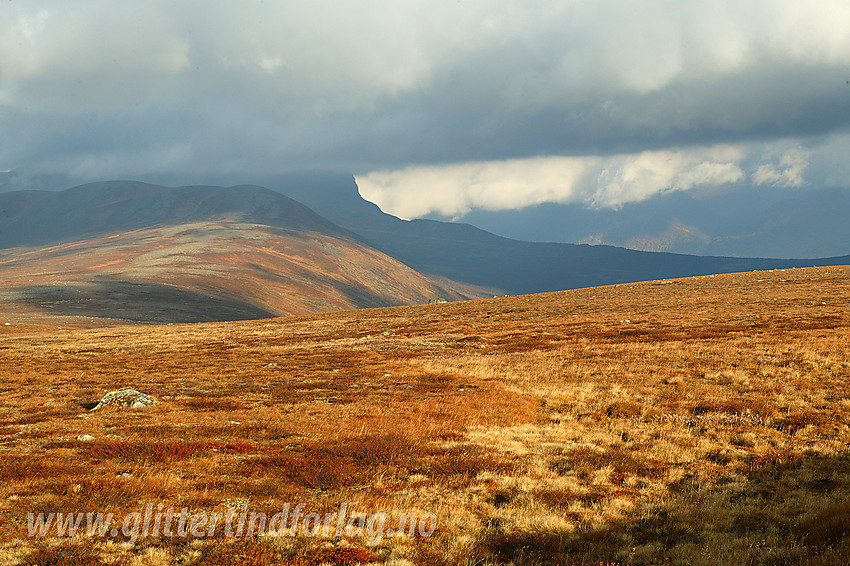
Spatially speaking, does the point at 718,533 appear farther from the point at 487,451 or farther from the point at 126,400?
the point at 126,400

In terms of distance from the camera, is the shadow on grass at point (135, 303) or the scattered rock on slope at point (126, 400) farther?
the shadow on grass at point (135, 303)

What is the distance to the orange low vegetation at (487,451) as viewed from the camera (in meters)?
10.4

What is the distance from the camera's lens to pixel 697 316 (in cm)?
5275

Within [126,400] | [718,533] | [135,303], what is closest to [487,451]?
[718,533]

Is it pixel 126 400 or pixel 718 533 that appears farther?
pixel 126 400

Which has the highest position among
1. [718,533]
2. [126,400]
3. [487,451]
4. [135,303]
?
Result: [718,533]

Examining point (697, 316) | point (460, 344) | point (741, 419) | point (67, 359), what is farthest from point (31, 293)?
point (741, 419)

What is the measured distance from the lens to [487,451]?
17484 mm

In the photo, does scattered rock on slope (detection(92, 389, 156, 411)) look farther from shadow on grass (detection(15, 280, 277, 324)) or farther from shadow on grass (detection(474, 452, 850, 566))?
shadow on grass (detection(15, 280, 277, 324))

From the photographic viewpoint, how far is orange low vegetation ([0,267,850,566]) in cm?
1042

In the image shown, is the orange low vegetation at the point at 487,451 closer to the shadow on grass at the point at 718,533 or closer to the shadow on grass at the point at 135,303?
the shadow on grass at the point at 718,533

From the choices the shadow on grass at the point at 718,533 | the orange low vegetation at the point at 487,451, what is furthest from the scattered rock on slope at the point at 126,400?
the shadow on grass at the point at 718,533

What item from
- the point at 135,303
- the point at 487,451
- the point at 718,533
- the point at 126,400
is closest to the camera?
the point at 718,533

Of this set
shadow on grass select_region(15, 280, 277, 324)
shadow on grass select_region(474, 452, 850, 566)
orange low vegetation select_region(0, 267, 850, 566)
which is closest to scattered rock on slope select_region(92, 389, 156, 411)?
orange low vegetation select_region(0, 267, 850, 566)
